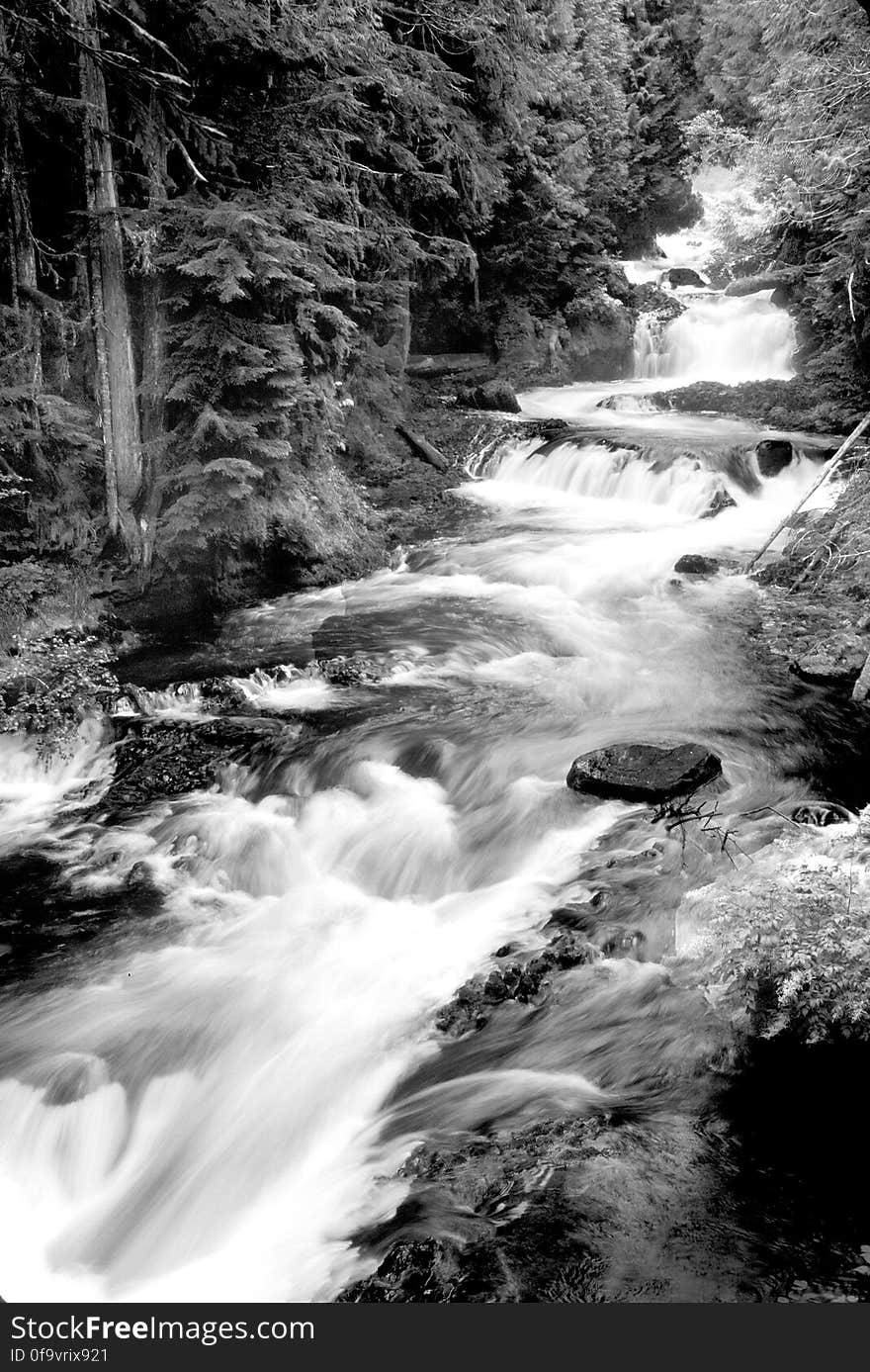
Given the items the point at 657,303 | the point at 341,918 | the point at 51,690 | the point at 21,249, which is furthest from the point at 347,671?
the point at 657,303

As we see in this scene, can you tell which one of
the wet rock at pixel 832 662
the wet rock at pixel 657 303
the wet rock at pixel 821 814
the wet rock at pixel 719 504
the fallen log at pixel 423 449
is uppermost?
the wet rock at pixel 657 303

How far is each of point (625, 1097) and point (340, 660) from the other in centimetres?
593

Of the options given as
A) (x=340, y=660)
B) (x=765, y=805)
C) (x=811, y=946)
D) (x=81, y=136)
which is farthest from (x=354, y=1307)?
(x=81, y=136)

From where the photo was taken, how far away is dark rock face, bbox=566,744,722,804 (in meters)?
6.89

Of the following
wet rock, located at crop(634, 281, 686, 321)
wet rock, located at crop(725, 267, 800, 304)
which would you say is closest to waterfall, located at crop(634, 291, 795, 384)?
wet rock, located at crop(634, 281, 686, 321)

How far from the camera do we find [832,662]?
29.1 ft

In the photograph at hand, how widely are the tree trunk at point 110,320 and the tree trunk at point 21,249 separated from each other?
61 cm

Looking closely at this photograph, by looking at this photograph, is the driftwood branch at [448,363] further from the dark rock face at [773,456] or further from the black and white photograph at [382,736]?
the dark rock face at [773,456]

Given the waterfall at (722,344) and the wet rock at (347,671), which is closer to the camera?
the wet rock at (347,671)

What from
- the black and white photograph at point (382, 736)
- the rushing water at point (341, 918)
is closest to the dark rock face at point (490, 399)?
the black and white photograph at point (382, 736)

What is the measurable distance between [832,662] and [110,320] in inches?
336

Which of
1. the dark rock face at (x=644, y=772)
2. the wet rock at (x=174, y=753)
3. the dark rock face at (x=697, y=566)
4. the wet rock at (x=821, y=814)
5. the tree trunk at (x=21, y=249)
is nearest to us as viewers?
the wet rock at (x=821, y=814)

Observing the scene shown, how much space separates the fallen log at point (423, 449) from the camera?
51.1ft

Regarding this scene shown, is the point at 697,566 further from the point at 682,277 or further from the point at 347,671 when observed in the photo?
the point at 682,277
